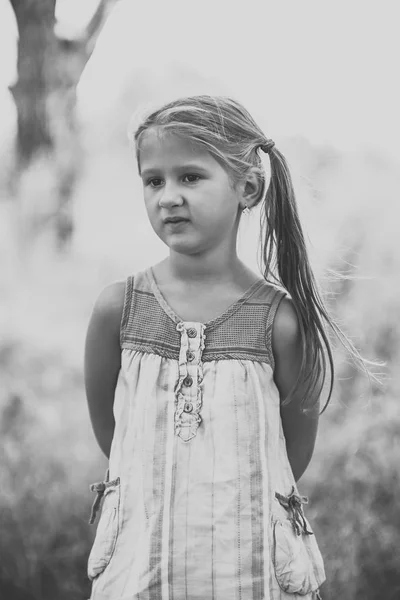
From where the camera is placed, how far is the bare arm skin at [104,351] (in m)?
1.55

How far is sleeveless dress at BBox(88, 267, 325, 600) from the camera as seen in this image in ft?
4.58

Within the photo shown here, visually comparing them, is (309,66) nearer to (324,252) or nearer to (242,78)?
(242,78)

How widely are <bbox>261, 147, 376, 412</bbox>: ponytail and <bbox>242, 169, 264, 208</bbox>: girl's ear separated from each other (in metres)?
0.05

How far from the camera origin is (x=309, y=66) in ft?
7.22

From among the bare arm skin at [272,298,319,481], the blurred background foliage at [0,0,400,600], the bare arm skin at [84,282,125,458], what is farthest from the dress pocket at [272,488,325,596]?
the blurred background foliage at [0,0,400,600]

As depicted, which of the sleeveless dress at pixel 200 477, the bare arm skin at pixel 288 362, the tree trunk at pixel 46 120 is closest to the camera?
the sleeveless dress at pixel 200 477

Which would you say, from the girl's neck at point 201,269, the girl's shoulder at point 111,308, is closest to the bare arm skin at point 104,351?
the girl's shoulder at point 111,308

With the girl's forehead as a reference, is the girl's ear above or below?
below

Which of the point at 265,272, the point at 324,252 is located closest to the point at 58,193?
the point at 324,252

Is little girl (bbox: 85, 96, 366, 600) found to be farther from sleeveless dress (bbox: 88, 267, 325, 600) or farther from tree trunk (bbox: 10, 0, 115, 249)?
tree trunk (bbox: 10, 0, 115, 249)

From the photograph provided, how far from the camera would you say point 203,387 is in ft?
4.72

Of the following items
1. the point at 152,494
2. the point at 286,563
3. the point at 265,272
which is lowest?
the point at 286,563

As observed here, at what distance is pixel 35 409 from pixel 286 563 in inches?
40.8

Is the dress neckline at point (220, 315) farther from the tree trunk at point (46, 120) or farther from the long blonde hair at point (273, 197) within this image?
the tree trunk at point (46, 120)
